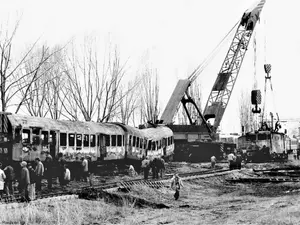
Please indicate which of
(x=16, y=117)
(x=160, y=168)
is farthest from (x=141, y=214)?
(x=160, y=168)

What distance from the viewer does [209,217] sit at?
15.9 metres

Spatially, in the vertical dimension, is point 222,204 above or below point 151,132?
below

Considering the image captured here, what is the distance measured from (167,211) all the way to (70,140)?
9.25 metres

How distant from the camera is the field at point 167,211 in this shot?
543 inches

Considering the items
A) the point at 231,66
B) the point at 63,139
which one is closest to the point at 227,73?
the point at 231,66

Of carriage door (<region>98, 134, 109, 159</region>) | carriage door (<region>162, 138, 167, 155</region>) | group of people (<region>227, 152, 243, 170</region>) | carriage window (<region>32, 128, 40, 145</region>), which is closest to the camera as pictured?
carriage window (<region>32, 128, 40, 145</region>)

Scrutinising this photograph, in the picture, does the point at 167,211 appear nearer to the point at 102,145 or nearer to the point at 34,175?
the point at 34,175

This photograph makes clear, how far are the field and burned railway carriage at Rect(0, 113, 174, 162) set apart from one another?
5002 millimetres

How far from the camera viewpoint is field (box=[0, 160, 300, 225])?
13789 mm

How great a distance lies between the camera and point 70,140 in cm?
2467

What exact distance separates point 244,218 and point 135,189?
651 cm

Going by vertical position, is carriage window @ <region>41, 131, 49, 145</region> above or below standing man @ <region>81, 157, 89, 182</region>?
above

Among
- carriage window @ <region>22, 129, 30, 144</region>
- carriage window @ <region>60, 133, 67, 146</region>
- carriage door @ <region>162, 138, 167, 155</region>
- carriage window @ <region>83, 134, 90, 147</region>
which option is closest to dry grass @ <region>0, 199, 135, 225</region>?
carriage window @ <region>22, 129, 30, 144</region>

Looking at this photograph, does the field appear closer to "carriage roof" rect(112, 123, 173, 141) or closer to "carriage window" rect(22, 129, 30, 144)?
"carriage window" rect(22, 129, 30, 144)
